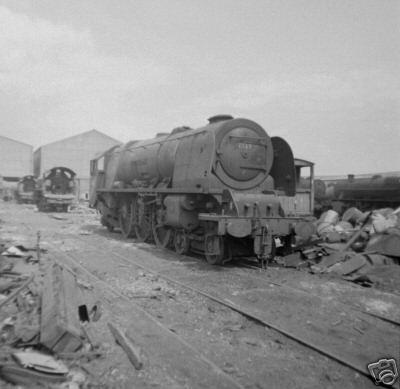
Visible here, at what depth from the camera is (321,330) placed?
4855 millimetres

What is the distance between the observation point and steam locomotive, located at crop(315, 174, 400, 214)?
1777 cm

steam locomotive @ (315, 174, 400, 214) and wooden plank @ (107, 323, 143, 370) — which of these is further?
steam locomotive @ (315, 174, 400, 214)

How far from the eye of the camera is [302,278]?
7629mm

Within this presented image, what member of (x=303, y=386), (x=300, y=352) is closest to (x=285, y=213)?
(x=300, y=352)

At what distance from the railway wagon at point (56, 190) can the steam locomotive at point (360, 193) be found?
15.9 meters

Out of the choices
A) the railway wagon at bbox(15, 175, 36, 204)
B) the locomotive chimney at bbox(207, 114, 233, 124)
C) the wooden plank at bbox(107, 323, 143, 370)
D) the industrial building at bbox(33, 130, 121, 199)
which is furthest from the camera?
the industrial building at bbox(33, 130, 121, 199)

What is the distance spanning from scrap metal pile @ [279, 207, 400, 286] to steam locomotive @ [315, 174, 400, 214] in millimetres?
6960

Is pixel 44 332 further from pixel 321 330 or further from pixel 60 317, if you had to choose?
pixel 321 330

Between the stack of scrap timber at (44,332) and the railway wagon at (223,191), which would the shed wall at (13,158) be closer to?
the railway wagon at (223,191)

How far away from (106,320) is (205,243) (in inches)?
158

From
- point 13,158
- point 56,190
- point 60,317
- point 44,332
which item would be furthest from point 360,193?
point 13,158

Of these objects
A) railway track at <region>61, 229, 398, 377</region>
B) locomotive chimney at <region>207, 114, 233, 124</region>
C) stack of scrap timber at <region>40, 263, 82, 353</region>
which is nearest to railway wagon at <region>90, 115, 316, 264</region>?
locomotive chimney at <region>207, 114, 233, 124</region>

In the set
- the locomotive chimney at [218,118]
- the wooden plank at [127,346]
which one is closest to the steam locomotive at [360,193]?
the locomotive chimney at [218,118]

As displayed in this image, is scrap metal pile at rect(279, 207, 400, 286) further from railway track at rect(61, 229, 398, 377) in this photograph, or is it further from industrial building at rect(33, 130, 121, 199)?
industrial building at rect(33, 130, 121, 199)
